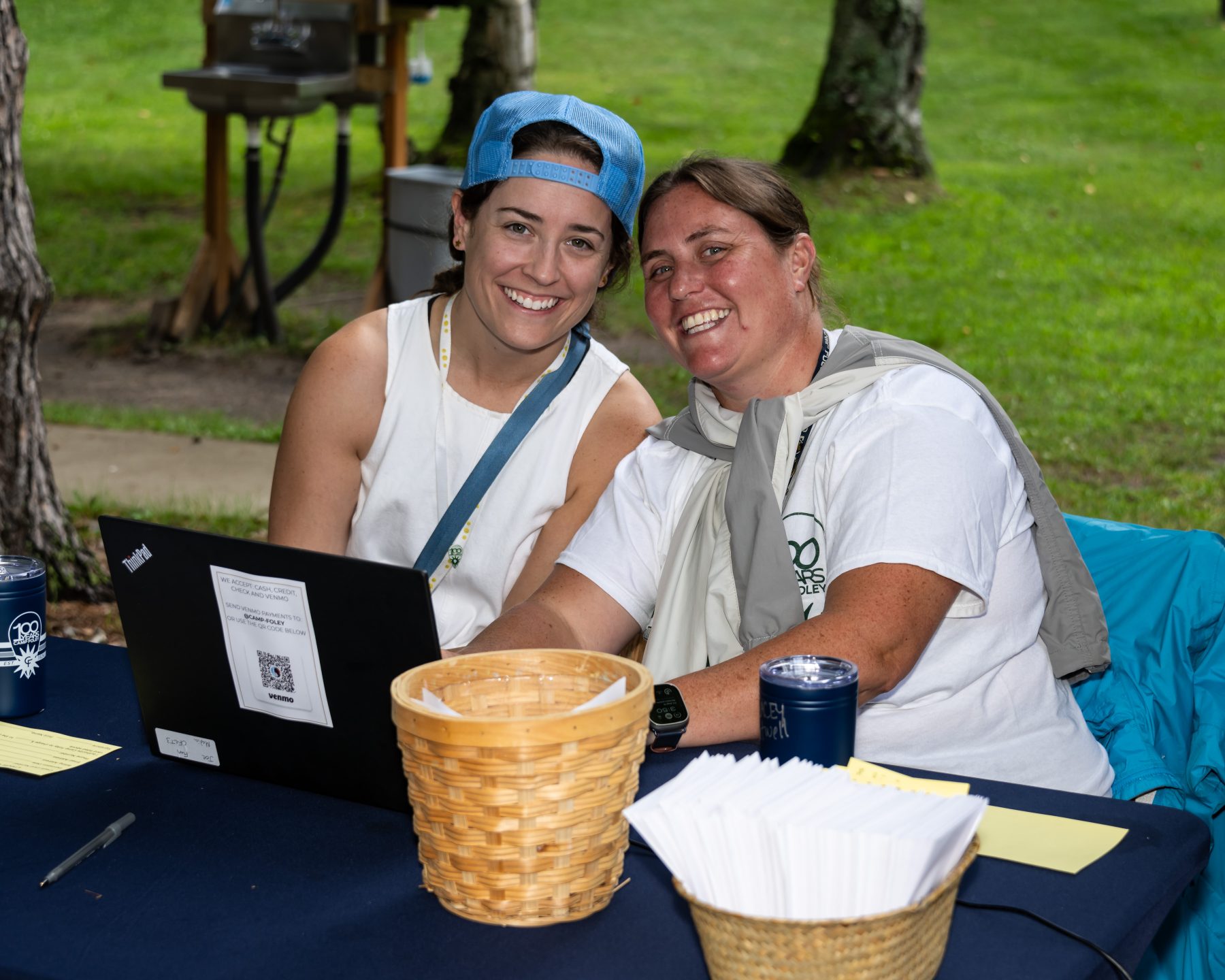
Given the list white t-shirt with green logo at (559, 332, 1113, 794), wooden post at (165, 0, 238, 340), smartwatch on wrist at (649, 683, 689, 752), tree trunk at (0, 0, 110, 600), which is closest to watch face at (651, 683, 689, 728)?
smartwatch on wrist at (649, 683, 689, 752)

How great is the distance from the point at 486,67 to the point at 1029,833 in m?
11.1

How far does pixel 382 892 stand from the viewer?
163 cm

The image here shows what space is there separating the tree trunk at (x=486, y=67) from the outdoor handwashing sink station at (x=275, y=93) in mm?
1866

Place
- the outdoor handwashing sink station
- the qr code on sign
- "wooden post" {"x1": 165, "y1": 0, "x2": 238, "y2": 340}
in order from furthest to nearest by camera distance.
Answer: "wooden post" {"x1": 165, "y1": 0, "x2": 238, "y2": 340}
the outdoor handwashing sink station
the qr code on sign

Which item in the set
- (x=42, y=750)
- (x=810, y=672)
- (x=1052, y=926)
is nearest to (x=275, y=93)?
(x=42, y=750)

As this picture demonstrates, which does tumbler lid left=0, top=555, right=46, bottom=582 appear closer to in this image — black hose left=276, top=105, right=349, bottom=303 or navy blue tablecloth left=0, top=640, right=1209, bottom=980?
navy blue tablecloth left=0, top=640, right=1209, bottom=980

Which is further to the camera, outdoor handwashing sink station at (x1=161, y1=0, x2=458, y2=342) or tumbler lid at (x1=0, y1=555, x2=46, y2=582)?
outdoor handwashing sink station at (x1=161, y1=0, x2=458, y2=342)

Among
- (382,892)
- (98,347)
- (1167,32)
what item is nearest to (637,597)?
(382,892)

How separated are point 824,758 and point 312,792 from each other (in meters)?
0.68

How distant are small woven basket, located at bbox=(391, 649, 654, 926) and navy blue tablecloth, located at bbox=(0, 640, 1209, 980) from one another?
0.04m

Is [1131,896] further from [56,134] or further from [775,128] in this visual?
[56,134]

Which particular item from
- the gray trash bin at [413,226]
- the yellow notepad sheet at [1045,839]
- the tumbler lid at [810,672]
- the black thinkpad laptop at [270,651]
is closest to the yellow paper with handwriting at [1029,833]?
the yellow notepad sheet at [1045,839]

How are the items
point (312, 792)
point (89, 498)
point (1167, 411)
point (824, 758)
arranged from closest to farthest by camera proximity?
1. point (824, 758)
2. point (312, 792)
3. point (89, 498)
4. point (1167, 411)

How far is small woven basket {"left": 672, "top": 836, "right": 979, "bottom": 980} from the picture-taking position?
1.31 metres
